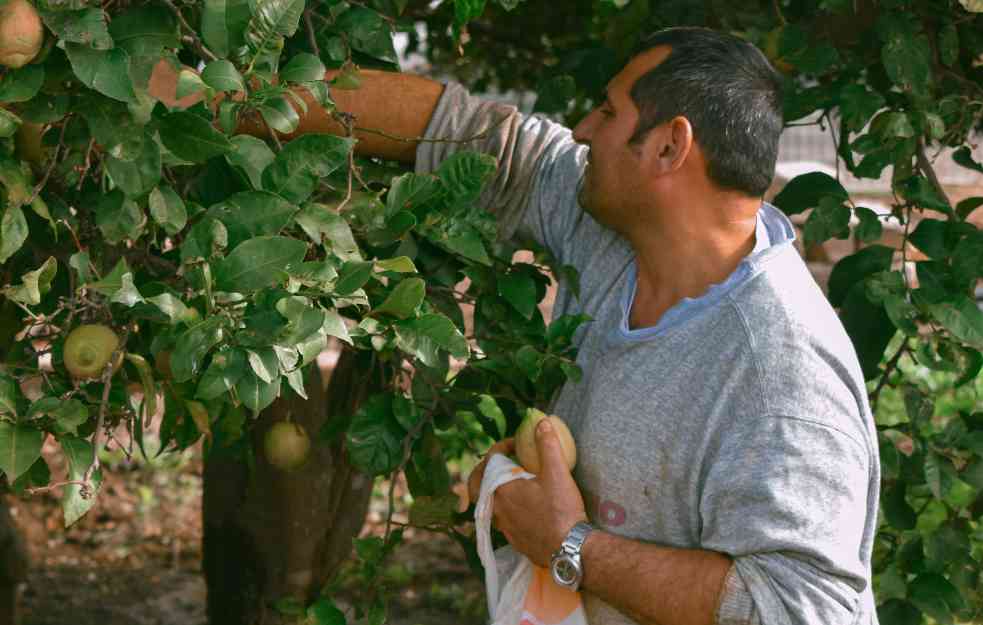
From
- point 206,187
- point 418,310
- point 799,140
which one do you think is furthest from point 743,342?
point 799,140

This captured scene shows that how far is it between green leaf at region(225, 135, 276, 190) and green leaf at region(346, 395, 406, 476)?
0.48 meters

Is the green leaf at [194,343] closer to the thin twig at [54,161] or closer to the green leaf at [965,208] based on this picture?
the thin twig at [54,161]

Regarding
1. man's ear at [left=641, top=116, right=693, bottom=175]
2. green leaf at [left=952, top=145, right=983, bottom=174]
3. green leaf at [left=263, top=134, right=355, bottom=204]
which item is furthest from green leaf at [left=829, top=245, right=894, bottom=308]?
green leaf at [left=263, top=134, right=355, bottom=204]

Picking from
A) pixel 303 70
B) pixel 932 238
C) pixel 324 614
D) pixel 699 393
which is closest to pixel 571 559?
pixel 699 393

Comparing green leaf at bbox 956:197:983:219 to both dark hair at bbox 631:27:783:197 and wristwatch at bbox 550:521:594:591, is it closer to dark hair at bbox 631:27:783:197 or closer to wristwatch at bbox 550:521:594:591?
dark hair at bbox 631:27:783:197

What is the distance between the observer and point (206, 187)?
1824 mm

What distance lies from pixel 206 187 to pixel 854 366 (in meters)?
0.91

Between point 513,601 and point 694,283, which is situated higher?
point 694,283

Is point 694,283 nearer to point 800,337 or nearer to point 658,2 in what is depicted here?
point 800,337

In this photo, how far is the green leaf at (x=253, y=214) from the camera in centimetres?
163

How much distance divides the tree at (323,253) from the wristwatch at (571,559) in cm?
25

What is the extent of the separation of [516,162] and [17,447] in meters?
1.02

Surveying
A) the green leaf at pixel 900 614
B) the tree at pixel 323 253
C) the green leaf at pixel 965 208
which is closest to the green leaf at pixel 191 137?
the tree at pixel 323 253

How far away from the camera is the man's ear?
6.29ft
